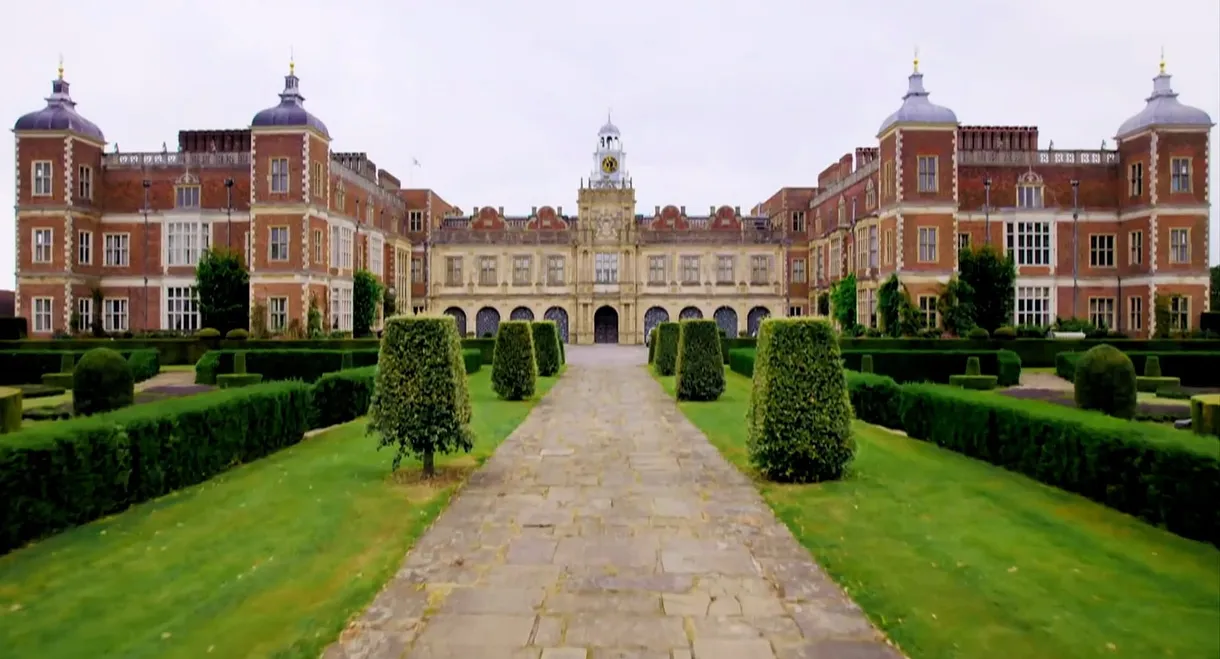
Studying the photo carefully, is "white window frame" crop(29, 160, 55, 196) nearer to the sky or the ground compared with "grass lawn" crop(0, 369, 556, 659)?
nearer to the sky

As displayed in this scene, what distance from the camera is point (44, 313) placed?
37.2 m

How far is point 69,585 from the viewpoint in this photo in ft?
20.0

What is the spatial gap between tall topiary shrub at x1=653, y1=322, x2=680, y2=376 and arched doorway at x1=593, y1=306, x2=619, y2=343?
28.3 metres

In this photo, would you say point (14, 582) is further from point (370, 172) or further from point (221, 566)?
point (370, 172)

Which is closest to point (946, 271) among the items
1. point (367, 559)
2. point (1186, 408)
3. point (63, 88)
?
point (1186, 408)

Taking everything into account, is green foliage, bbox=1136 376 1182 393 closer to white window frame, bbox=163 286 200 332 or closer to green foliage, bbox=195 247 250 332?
green foliage, bbox=195 247 250 332

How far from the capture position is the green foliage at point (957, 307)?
35.1 m

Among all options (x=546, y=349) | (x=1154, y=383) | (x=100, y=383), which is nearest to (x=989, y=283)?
(x=1154, y=383)

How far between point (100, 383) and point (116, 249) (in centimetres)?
3081

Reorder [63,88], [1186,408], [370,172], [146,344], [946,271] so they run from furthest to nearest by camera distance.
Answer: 1. [370,172]
2. [63,88]
3. [946,271]
4. [146,344]
5. [1186,408]

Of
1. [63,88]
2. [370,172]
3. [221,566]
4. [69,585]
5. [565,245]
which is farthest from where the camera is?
[565,245]

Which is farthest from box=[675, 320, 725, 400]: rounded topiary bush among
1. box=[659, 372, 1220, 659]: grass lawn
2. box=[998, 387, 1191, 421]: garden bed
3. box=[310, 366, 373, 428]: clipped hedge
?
box=[659, 372, 1220, 659]: grass lawn

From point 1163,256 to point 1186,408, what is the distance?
80.5 ft

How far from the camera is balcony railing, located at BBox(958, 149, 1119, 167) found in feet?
127
